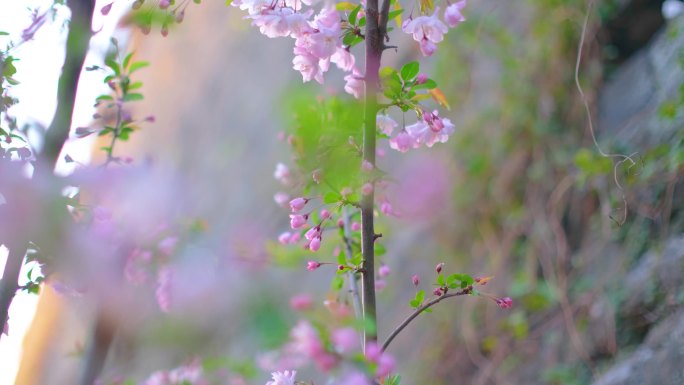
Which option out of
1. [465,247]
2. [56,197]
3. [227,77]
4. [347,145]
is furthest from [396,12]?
[227,77]

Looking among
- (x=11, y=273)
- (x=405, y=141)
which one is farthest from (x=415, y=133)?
(x=11, y=273)

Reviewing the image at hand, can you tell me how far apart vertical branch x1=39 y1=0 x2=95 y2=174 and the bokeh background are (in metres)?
0.38

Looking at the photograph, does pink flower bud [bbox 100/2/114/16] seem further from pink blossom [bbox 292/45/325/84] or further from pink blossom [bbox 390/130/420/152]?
pink blossom [bbox 390/130/420/152]

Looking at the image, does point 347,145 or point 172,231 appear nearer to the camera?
point 347,145

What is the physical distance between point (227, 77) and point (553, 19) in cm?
327

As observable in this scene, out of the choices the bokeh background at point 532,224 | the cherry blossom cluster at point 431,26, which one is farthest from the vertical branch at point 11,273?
the cherry blossom cluster at point 431,26

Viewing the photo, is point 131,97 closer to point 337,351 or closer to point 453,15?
point 453,15

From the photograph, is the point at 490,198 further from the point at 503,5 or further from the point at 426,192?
the point at 503,5

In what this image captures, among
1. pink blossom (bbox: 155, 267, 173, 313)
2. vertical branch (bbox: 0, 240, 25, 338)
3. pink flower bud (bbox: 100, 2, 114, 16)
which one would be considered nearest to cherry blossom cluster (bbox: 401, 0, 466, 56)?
pink flower bud (bbox: 100, 2, 114, 16)

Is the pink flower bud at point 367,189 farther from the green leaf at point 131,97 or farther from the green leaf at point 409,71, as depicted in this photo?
the green leaf at point 131,97

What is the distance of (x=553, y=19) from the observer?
2.60 meters

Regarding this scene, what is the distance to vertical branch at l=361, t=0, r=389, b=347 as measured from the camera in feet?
3.37

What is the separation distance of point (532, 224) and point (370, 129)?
1552 millimetres

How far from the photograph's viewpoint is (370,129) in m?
1.05
